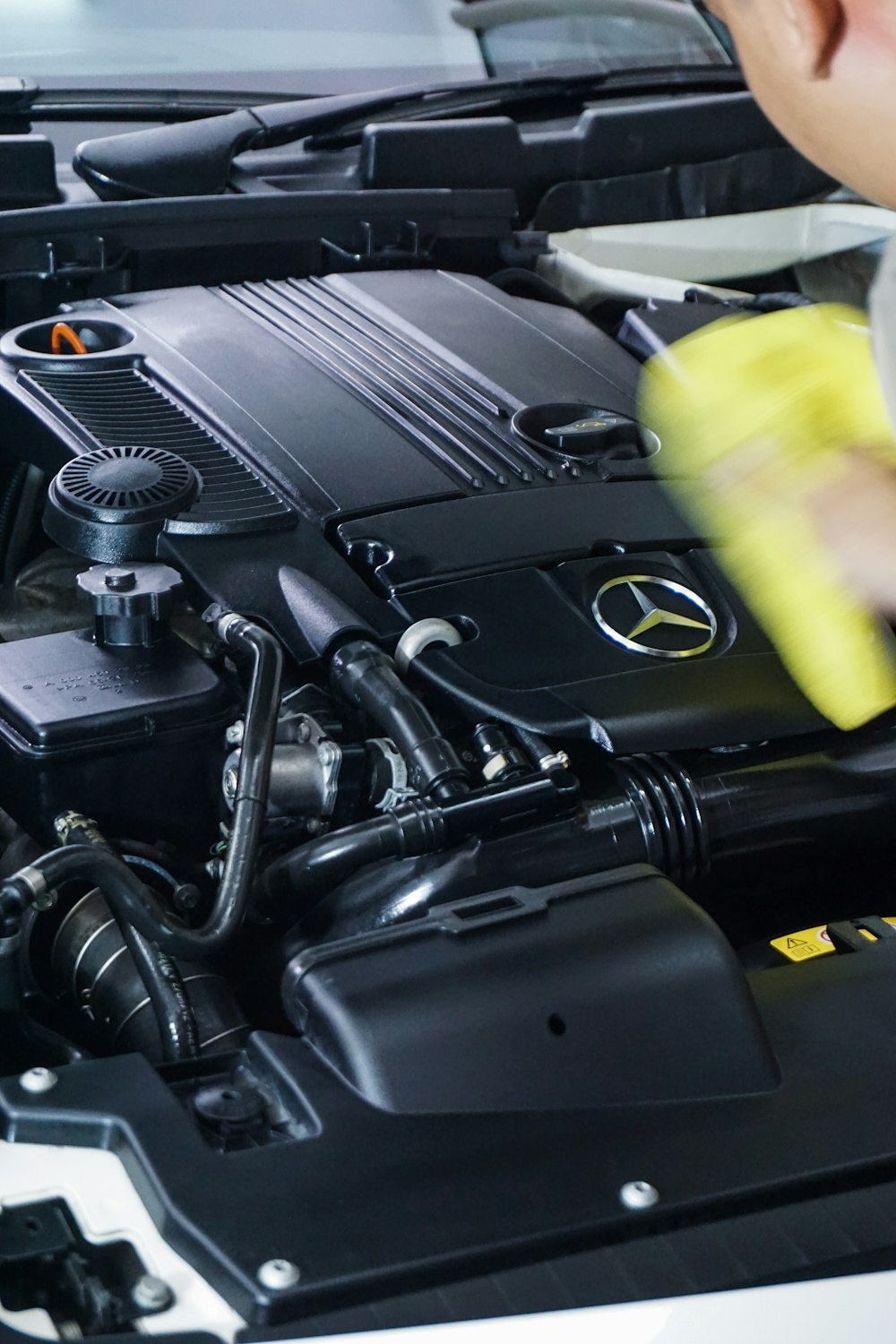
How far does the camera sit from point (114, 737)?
1238 mm

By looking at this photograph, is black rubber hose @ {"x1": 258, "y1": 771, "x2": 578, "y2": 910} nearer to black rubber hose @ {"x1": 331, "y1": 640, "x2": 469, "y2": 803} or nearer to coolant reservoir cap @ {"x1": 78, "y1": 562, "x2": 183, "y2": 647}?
black rubber hose @ {"x1": 331, "y1": 640, "x2": 469, "y2": 803}

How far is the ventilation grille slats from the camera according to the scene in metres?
1.41

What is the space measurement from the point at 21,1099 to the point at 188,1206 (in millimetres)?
138

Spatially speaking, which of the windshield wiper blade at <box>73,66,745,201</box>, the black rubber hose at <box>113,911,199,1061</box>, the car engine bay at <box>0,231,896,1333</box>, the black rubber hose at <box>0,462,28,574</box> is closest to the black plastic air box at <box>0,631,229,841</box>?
the car engine bay at <box>0,231,896,1333</box>

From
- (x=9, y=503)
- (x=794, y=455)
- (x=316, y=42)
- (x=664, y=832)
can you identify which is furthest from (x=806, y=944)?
(x=316, y=42)

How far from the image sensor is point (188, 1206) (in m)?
0.93

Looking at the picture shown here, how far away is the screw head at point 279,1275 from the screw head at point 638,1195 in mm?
205

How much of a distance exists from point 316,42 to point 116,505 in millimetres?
1101

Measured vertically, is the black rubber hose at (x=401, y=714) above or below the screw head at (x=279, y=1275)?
above

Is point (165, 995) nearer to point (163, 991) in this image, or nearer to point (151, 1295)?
point (163, 991)

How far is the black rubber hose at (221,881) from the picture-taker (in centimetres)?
111

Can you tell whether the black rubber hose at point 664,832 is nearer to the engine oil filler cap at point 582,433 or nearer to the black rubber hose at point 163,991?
the black rubber hose at point 163,991

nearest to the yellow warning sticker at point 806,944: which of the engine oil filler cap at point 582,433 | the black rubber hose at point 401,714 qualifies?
the black rubber hose at point 401,714

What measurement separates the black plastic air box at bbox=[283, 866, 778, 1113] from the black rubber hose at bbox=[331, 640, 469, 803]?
12 centimetres
